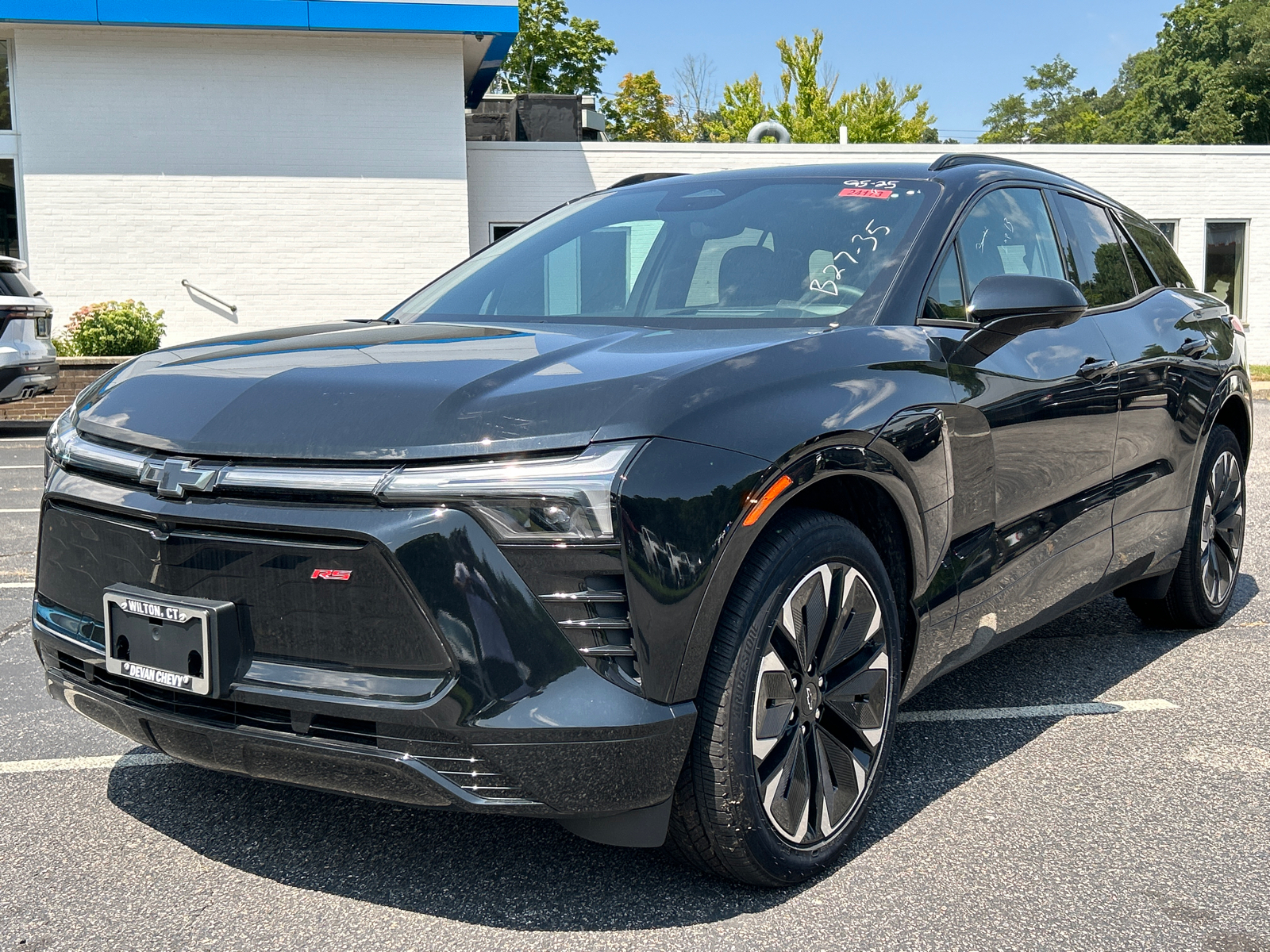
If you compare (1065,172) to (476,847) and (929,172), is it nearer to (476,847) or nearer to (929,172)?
(929,172)

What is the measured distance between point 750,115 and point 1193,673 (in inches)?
1730

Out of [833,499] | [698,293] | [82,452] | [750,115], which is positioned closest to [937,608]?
[833,499]

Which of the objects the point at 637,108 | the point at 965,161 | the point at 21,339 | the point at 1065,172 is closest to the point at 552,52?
the point at 637,108

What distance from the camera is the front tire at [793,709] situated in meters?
2.45

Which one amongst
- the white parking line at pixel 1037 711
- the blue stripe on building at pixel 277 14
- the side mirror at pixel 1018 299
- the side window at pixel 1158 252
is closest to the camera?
the side mirror at pixel 1018 299

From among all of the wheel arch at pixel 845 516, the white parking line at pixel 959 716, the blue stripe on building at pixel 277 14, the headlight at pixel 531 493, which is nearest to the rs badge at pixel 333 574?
the headlight at pixel 531 493

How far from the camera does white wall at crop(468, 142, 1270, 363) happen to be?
759 inches

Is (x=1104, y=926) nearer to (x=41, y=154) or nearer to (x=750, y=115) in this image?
(x=41, y=154)

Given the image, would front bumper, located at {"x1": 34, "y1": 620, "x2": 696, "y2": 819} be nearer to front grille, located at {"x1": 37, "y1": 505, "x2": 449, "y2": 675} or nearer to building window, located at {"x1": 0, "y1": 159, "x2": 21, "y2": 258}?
front grille, located at {"x1": 37, "y1": 505, "x2": 449, "y2": 675}

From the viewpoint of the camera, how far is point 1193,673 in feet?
14.5

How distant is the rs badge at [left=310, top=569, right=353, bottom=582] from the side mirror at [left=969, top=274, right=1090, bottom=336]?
1816mm

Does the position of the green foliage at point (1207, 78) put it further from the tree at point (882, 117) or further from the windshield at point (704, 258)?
the windshield at point (704, 258)

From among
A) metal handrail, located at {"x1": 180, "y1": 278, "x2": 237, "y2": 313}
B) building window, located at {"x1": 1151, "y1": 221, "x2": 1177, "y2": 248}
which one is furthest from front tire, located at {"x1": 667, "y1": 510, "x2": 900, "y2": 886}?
building window, located at {"x1": 1151, "y1": 221, "x2": 1177, "y2": 248}

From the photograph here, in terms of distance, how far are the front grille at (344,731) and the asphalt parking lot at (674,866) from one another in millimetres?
417
